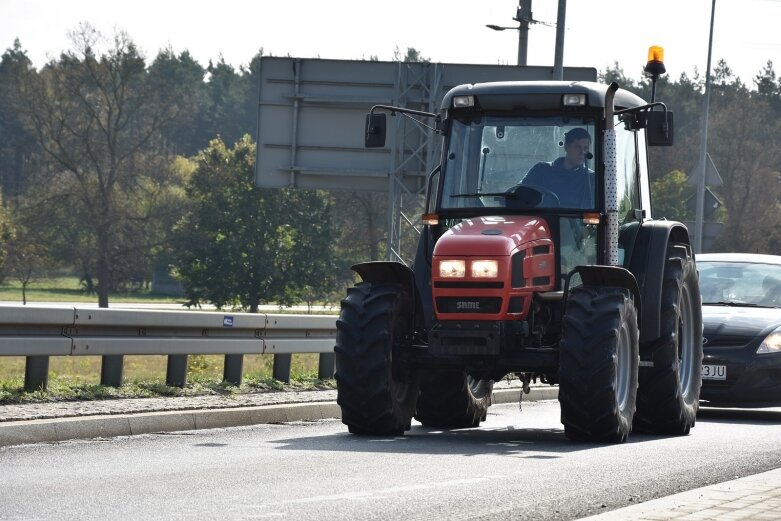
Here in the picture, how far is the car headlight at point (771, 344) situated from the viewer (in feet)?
52.3

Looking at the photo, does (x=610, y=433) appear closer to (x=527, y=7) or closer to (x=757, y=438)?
(x=757, y=438)

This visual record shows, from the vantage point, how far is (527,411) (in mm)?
17125

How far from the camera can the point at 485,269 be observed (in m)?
12.3

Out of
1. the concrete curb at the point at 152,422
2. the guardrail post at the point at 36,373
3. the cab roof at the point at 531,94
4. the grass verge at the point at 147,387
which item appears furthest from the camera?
the cab roof at the point at 531,94

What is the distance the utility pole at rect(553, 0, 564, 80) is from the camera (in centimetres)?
2619

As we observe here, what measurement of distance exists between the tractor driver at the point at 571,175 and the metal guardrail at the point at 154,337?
11.7 feet

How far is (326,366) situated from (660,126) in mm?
5672

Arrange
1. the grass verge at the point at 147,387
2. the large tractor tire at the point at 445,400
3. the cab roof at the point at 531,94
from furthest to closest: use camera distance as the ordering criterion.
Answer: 1. the large tractor tire at the point at 445,400
2. the cab roof at the point at 531,94
3. the grass verge at the point at 147,387

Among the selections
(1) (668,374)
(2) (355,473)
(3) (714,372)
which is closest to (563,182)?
(1) (668,374)

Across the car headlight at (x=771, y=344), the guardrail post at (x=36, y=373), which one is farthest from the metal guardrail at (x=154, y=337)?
the car headlight at (x=771, y=344)

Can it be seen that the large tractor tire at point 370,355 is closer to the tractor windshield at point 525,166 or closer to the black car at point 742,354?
the tractor windshield at point 525,166

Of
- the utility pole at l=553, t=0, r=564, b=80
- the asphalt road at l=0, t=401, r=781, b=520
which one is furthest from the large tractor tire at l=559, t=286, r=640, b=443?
the utility pole at l=553, t=0, r=564, b=80

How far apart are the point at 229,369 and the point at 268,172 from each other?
12899 mm

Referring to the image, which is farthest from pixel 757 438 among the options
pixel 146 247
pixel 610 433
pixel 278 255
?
pixel 278 255
